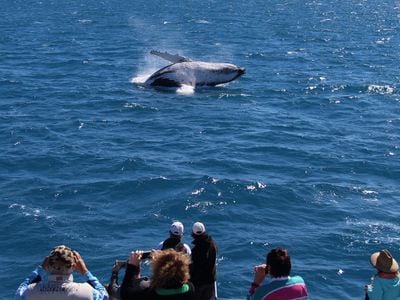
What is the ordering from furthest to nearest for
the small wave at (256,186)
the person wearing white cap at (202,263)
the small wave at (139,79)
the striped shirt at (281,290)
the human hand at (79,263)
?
the small wave at (139,79), the small wave at (256,186), the person wearing white cap at (202,263), the striped shirt at (281,290), the human hand at (79,263)

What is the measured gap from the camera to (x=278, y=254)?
45.0 feet

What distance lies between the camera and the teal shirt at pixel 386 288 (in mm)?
14633

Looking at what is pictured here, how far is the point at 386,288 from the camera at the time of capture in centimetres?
1466

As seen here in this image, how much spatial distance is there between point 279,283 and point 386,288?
2.23 metres

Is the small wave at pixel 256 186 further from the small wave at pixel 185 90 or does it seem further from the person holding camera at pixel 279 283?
the person holding camera at pixel 279 283

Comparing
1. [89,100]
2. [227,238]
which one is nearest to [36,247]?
[227,238]

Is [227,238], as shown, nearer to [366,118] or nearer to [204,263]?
[204,263]

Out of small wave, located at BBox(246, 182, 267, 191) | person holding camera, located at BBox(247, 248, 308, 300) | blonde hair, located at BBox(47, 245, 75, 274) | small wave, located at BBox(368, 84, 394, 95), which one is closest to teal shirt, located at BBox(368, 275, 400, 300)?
person holding camera, located at BBox(247, 248, 308, 300)

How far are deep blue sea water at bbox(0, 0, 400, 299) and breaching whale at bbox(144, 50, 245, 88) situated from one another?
2.73ft

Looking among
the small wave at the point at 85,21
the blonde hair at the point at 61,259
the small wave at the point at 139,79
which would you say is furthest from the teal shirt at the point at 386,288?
the small wave at the point at 85,21

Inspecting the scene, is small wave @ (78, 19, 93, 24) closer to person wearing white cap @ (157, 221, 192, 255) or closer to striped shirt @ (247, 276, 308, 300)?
person wearing white cap @ (157, 221, 192, 255)

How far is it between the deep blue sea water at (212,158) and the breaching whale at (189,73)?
0.83 metres

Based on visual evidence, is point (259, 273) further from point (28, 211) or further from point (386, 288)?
point (28, 211)

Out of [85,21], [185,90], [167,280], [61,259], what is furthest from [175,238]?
[85,21]
